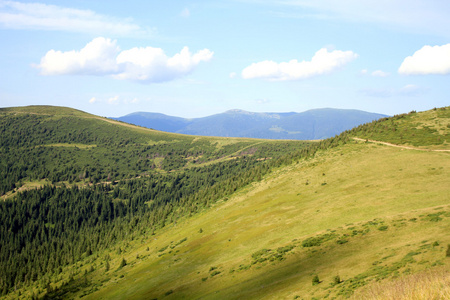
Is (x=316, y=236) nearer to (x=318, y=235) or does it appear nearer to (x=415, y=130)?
(x=318, y=235)

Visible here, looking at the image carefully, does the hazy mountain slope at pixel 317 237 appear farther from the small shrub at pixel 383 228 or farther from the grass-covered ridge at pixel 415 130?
the grass-covered ridge at pixel 415 130

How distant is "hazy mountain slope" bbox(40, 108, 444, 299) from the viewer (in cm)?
3148

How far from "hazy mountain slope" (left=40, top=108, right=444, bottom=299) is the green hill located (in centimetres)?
22

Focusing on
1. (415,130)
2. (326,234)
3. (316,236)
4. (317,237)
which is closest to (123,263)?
(316,236)

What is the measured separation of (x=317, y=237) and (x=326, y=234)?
1483mm

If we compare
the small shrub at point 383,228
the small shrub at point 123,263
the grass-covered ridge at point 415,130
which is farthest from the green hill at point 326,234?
the small shrub at point 123,263

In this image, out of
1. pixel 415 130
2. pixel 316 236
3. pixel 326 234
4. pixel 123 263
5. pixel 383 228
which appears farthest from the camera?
pixel 415 130

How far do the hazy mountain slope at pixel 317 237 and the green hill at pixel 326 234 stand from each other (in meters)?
0.22

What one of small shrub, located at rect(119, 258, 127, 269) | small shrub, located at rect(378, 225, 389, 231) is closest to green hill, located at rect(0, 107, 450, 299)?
small shrub, located at rect(378, 225, 389, 231)

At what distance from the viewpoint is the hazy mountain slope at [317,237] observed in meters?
31.5

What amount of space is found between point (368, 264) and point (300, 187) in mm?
56368

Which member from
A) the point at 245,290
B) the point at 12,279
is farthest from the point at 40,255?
the point at 245,290

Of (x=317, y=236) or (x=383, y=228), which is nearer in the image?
(x=383, y=228)

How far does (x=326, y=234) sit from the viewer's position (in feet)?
151
